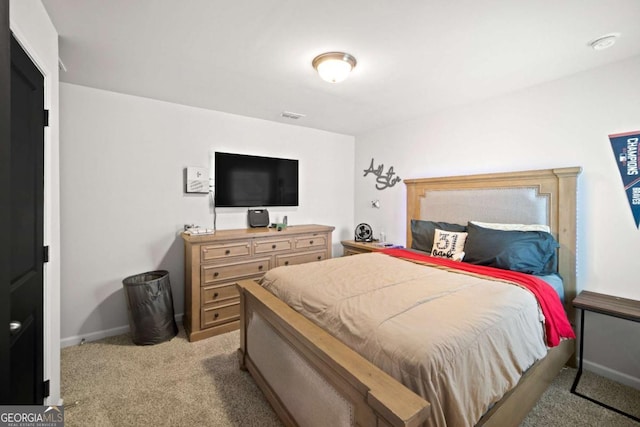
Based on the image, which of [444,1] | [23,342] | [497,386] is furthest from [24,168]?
[497,386]

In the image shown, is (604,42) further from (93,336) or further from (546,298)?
(93,336)

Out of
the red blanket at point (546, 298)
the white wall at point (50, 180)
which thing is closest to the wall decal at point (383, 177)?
the red blanket at point (546, 298)

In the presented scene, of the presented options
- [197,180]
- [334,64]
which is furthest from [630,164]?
[197,180]

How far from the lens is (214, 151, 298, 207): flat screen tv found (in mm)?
3410

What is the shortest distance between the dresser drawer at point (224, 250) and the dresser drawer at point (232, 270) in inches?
3.6

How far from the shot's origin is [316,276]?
2.08 m

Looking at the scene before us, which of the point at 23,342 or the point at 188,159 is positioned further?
the point at 188,159

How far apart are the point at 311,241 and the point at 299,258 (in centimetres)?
27

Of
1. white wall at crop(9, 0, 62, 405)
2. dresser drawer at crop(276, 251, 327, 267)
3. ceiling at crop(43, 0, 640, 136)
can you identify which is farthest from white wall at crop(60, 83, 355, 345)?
white wall at crop(9, 0, 62, 405)

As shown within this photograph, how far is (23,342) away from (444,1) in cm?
277

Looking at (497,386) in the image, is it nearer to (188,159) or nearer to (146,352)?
(146,352)

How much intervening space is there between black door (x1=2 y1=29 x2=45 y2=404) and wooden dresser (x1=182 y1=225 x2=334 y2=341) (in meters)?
1.24

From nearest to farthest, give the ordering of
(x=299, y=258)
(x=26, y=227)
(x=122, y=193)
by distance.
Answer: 1. (x=26, y=227)
2. (x=122, y=193)
3. (x=299, y=258)

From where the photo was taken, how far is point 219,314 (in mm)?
2916
